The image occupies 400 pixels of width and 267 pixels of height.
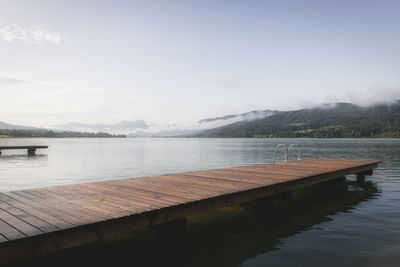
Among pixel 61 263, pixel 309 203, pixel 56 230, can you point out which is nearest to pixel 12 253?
pixel 56 230

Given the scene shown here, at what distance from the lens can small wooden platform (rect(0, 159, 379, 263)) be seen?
434cm

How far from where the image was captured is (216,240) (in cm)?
720

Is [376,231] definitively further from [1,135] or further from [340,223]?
[1,135]

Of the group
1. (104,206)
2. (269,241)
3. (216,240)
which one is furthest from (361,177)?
(104,206)

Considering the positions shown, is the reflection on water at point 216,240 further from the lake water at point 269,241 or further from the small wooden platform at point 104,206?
the small wooden platform at point 104,206

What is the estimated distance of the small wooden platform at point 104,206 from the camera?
4336 millimetres

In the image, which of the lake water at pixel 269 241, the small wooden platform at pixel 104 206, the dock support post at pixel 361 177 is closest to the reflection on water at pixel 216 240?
the lake water at pixel 269 241

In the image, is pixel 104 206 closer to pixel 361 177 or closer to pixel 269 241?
pixel 269 241

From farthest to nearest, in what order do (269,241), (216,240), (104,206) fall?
(269,241)
(216,240)
(104,206)

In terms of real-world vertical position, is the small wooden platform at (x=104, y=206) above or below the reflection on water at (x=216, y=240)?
above

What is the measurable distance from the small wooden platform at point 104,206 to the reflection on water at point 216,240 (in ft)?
2.78

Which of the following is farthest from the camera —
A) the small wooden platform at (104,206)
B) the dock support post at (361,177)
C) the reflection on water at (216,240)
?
the dock support post at (361,177)

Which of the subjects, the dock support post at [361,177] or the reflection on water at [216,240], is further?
the dock support post at [361,177]

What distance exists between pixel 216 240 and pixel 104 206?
283 cm
